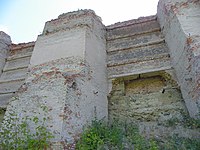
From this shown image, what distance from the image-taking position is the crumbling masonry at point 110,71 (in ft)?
18.2

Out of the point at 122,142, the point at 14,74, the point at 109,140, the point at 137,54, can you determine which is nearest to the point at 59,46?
the point at 137,54

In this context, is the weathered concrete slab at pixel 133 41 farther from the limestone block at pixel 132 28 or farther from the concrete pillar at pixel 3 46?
the concrete pillar at pixel 3 46

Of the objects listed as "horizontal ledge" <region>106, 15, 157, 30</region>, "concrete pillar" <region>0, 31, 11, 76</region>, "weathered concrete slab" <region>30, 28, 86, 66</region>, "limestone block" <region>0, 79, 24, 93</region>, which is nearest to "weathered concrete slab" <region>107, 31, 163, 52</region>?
"horizontal ledge" <region>106, 15, 157, 30</region>

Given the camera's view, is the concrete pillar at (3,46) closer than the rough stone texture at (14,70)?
No

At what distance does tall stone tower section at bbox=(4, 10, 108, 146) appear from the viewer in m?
5.22

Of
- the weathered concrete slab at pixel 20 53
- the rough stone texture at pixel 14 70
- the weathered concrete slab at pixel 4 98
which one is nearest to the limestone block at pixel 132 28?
the weathered concrete slab at pixel 20 53

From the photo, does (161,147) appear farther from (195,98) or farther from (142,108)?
(142,108)

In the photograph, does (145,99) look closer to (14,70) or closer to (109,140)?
(109,140)

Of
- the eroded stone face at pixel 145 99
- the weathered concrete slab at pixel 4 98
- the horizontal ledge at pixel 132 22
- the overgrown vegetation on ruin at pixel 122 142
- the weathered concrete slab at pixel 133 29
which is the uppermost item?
the horizontal ledge at pixel 132 22

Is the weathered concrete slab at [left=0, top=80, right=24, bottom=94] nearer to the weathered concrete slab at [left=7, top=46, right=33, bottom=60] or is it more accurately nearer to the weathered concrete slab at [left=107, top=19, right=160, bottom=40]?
the weathered concrete slab at [left=7, top=46, right=33, bottom=60]

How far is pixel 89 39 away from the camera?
731cm

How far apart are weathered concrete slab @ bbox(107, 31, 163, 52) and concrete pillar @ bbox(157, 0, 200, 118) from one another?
1.62ft

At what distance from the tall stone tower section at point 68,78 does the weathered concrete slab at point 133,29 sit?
53cm

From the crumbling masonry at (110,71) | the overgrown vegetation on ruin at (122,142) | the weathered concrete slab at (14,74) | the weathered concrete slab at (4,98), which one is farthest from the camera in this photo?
the weathered concrete slab at (14,74)
